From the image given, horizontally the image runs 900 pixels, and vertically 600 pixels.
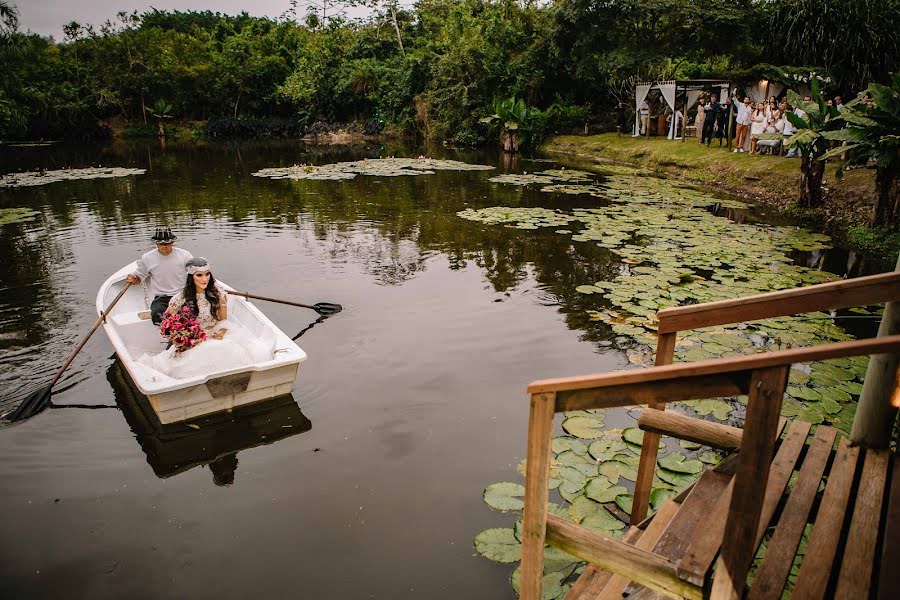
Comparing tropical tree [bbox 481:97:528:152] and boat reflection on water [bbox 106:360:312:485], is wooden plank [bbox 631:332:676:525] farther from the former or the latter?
tropical tree [bbox 481:97:528:152]

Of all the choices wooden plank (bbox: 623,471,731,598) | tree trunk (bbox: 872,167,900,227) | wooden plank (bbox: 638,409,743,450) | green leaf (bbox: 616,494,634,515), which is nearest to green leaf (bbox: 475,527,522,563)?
green leaf (bbox: 616,494,634,515)

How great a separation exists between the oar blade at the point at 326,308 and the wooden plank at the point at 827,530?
17.6ft

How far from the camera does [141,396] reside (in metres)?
4.81

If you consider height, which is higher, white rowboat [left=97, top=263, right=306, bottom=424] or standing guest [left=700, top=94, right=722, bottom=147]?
standing guest [left=700, top=94, right=722, bottom=147]

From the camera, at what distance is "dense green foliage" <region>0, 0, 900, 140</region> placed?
1599 cm

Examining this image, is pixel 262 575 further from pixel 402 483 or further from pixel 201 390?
pixel 201 390

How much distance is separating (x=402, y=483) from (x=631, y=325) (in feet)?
10.9

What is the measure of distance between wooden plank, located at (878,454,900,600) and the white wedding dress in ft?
12.9

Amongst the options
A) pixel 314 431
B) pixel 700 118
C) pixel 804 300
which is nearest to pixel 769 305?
pixel 804 300

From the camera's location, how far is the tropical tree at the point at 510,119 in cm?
2412

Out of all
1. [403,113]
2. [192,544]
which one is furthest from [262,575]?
[403,113]

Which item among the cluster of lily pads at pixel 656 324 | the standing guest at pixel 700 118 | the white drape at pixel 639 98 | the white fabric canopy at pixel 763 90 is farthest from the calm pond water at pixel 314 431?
the white drape at pixel 639 98

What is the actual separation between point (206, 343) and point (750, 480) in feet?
13.5

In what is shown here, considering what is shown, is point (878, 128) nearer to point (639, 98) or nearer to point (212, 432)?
point (212, 432)
